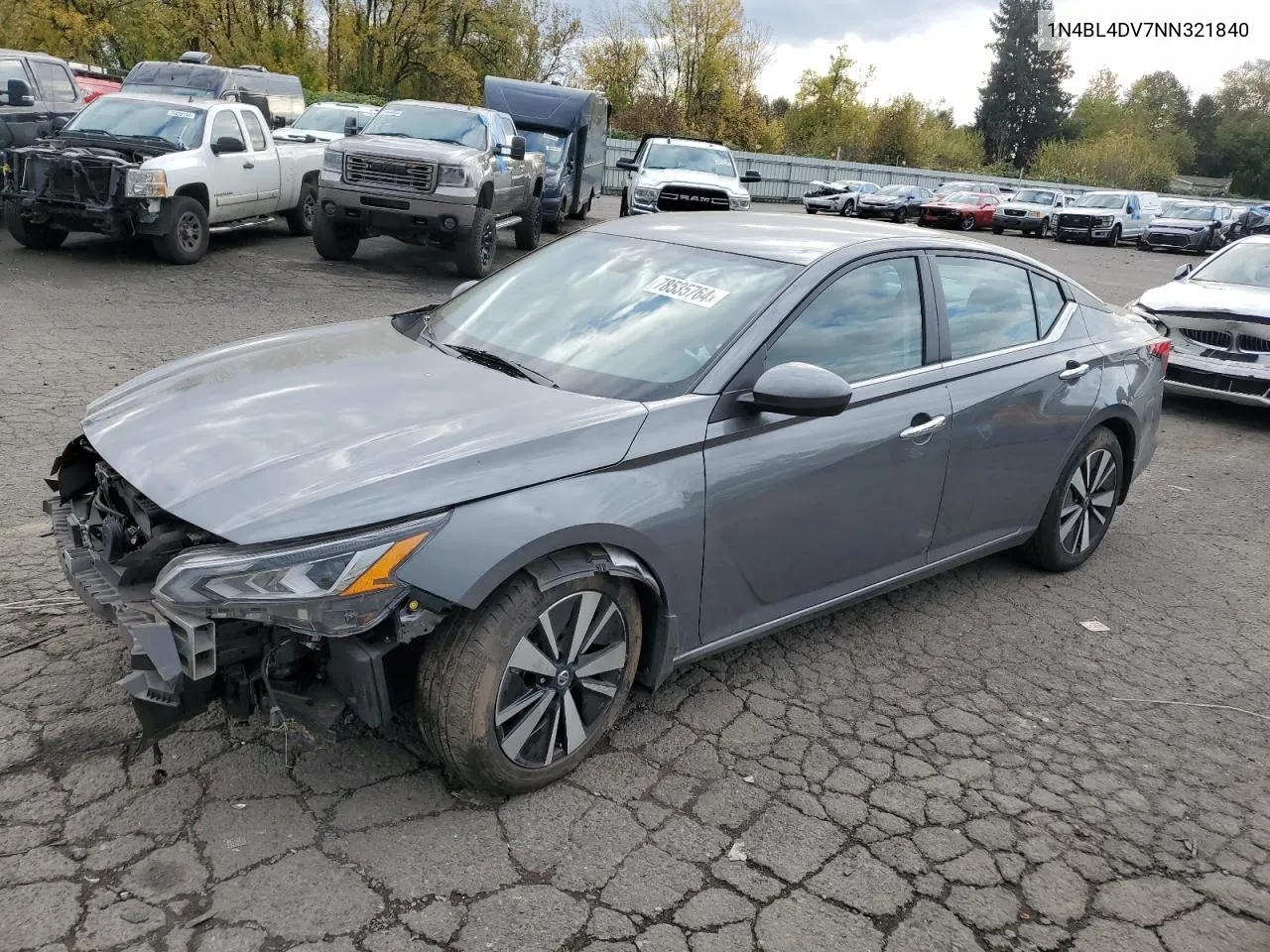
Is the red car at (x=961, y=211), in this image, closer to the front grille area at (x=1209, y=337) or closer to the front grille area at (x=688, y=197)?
the front grille area at (x=688, y=197)

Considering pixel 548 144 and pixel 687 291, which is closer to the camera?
pixel 687 291

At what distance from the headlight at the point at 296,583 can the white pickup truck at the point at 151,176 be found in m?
9.57

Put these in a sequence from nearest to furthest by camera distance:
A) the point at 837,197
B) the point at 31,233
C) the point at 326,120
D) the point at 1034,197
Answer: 1. the point at 31,233
2. the point at 326,120
3. the point at 1034,197
4. the point at 837,197

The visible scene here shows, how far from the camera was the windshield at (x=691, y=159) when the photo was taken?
61.0 feet

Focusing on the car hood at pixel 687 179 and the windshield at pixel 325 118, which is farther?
the car hood at pixel 687 179

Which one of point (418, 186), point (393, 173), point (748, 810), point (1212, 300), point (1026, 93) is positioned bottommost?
point (748, 810)

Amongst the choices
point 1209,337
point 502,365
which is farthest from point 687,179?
point 502,365

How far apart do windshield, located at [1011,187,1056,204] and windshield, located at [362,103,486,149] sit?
2468cm

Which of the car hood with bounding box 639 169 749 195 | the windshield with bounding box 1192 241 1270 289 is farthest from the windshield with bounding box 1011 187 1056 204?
the windshield with bounding box 1192 241 1270 289

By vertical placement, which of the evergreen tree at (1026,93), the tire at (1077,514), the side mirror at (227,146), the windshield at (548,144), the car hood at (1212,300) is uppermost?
the evergreen tree at (1026,93)

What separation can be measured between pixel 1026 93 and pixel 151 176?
81345 millimetres

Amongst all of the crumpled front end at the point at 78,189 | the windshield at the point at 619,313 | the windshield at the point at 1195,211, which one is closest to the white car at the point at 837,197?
the windshield at the point at 1195,211

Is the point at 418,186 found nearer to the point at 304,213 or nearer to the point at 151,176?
the point at 151,176

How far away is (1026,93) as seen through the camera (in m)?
79.4
